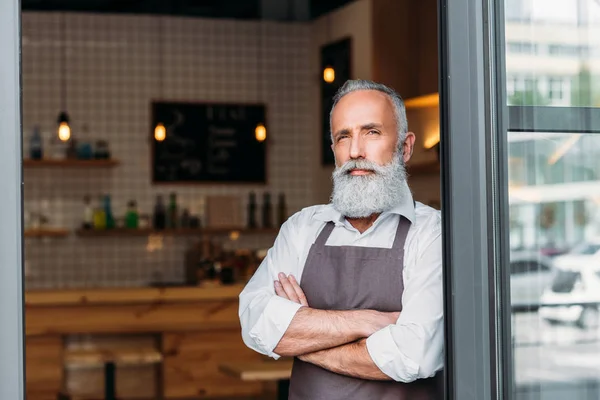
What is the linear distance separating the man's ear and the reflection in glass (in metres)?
0.49

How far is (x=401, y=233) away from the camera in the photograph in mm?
2521

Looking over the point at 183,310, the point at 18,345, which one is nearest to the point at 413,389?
the point at 18,345

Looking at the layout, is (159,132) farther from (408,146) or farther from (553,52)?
(553,52)

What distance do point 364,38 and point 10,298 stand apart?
5.65 m

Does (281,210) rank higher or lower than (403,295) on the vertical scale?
higher

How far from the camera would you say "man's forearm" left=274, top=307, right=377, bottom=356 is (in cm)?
242

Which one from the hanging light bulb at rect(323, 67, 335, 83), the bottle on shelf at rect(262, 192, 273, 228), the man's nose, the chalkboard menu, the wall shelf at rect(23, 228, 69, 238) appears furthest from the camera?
the bottle on shelf at rect(262, 192, 273, 228)

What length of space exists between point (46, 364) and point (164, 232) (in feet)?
5.69

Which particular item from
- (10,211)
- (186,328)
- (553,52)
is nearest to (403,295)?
(553,52)

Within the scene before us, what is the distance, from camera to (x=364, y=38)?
7148mm

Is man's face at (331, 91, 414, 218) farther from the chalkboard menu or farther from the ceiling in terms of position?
the chalkboard menu

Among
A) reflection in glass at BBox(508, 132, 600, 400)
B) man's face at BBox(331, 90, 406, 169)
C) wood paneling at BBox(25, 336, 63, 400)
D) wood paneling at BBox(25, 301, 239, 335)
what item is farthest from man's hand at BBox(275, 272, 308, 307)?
wood paneling at BBox(25, 336, 63, 400)

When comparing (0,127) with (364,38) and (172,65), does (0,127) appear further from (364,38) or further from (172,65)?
(172,65)

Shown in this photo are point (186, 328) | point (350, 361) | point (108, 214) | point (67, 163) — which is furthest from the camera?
point (108, 214)
